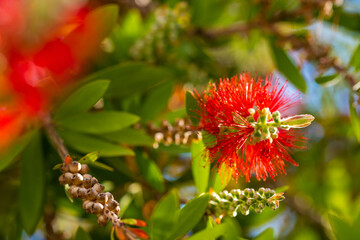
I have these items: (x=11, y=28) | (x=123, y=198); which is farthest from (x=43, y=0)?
(x=123, y=198)

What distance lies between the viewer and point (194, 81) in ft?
5.41

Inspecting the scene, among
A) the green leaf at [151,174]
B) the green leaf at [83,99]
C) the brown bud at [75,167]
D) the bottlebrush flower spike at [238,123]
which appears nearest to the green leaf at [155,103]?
the green leaf at [151,174]

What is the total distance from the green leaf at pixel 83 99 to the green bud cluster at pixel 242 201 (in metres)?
0.39

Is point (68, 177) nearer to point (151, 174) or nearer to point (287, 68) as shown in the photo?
point (151, 174)

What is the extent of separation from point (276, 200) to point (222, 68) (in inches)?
49.4

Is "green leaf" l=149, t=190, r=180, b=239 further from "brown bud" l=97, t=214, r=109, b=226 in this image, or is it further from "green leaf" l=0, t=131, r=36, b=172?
"green leaf" l=0, t=131, r=36, b=172

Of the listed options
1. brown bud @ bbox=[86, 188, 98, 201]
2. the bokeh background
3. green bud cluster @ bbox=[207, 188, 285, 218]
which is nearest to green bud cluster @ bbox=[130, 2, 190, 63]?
the bokeh background

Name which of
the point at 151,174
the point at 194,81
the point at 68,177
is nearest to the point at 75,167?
the point at 68,177

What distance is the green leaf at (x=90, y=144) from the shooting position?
1051 mm

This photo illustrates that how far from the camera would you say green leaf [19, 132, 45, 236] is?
3.54 ft

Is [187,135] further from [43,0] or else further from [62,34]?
[43,0]

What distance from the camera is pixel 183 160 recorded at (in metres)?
1.85

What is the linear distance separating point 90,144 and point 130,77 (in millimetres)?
255

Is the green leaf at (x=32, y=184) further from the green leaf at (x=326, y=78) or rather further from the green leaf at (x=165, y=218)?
the green leaf at (x=326, y=78)
